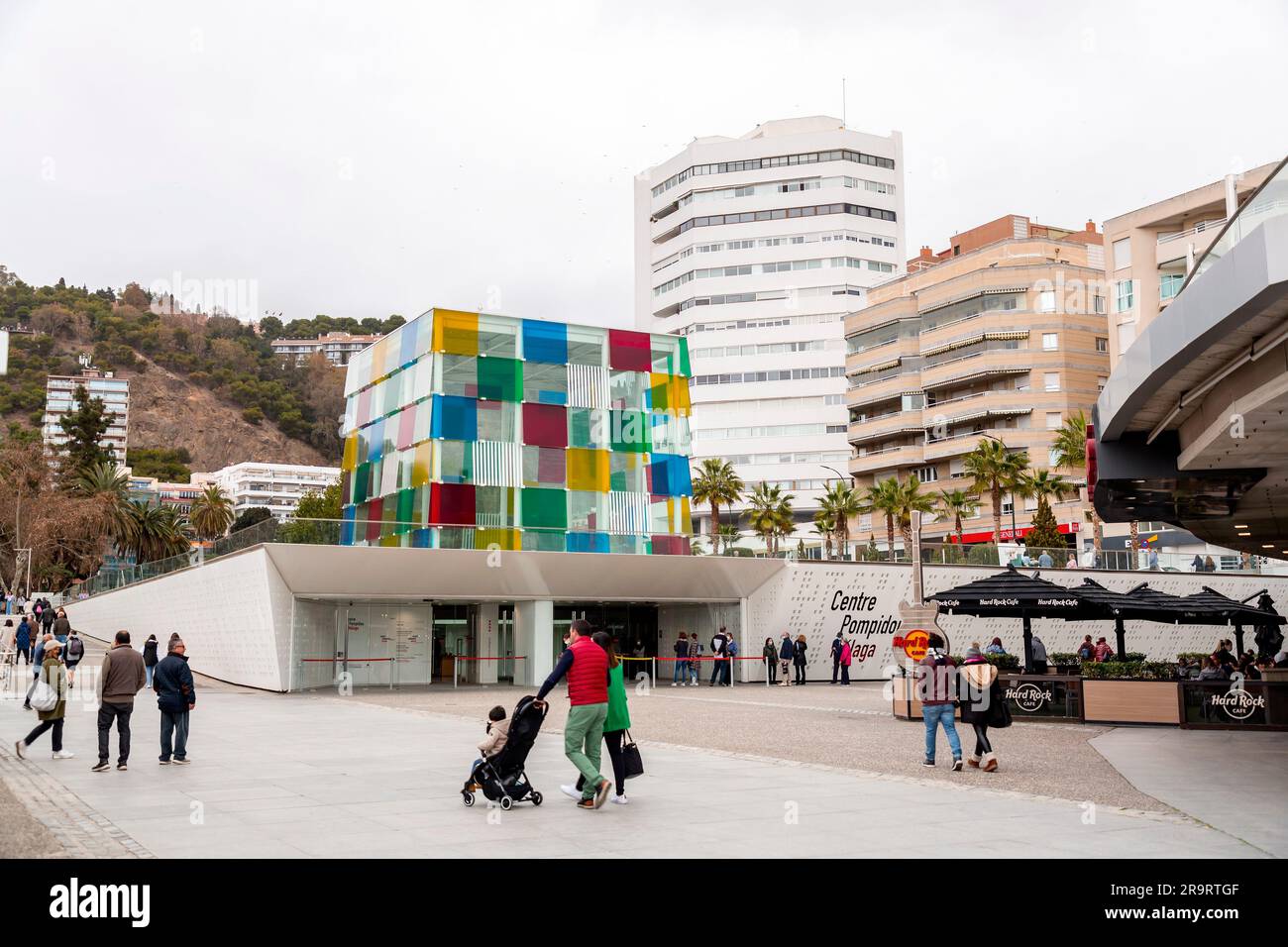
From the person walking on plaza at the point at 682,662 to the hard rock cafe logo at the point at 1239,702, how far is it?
19.7 m

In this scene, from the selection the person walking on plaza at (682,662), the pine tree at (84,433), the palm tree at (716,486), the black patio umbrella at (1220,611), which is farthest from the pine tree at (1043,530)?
the pine tree at (84,433)

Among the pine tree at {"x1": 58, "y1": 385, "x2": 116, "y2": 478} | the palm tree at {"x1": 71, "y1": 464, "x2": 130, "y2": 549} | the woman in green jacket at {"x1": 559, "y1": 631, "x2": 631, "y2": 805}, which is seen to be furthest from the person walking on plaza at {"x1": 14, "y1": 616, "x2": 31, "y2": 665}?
the pine tree at {"x1": 58, "y1": 385, "x2": 116, "y2": 478}

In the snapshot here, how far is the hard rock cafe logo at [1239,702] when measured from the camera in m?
19.1

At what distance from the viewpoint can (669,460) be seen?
39.8 meters

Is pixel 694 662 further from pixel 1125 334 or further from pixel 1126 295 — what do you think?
pixel 1125 334

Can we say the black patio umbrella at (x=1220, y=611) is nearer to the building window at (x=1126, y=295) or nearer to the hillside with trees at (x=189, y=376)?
the building window at (x=1126, y=295)

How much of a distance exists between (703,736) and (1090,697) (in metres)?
7.19

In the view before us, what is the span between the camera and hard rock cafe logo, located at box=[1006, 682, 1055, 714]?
20.9 m

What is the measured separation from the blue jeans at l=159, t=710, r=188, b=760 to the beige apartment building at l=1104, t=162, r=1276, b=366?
5116 cm

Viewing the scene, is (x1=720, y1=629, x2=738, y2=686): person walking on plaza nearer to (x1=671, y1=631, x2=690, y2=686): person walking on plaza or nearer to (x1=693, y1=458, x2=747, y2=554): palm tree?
(x1=671, y1=631, x2=690, y2=686): person walking on plaza

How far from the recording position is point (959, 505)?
62625 millimetres

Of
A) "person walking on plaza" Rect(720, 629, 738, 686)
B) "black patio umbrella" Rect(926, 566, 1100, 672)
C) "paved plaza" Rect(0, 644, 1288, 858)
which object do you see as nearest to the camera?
"paved plaza" Rect(0, 644, 1288, 858)

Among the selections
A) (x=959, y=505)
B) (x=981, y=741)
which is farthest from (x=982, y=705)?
(x=959, y=505)

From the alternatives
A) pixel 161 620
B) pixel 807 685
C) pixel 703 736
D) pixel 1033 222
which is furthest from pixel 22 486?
pixel 1033 222
